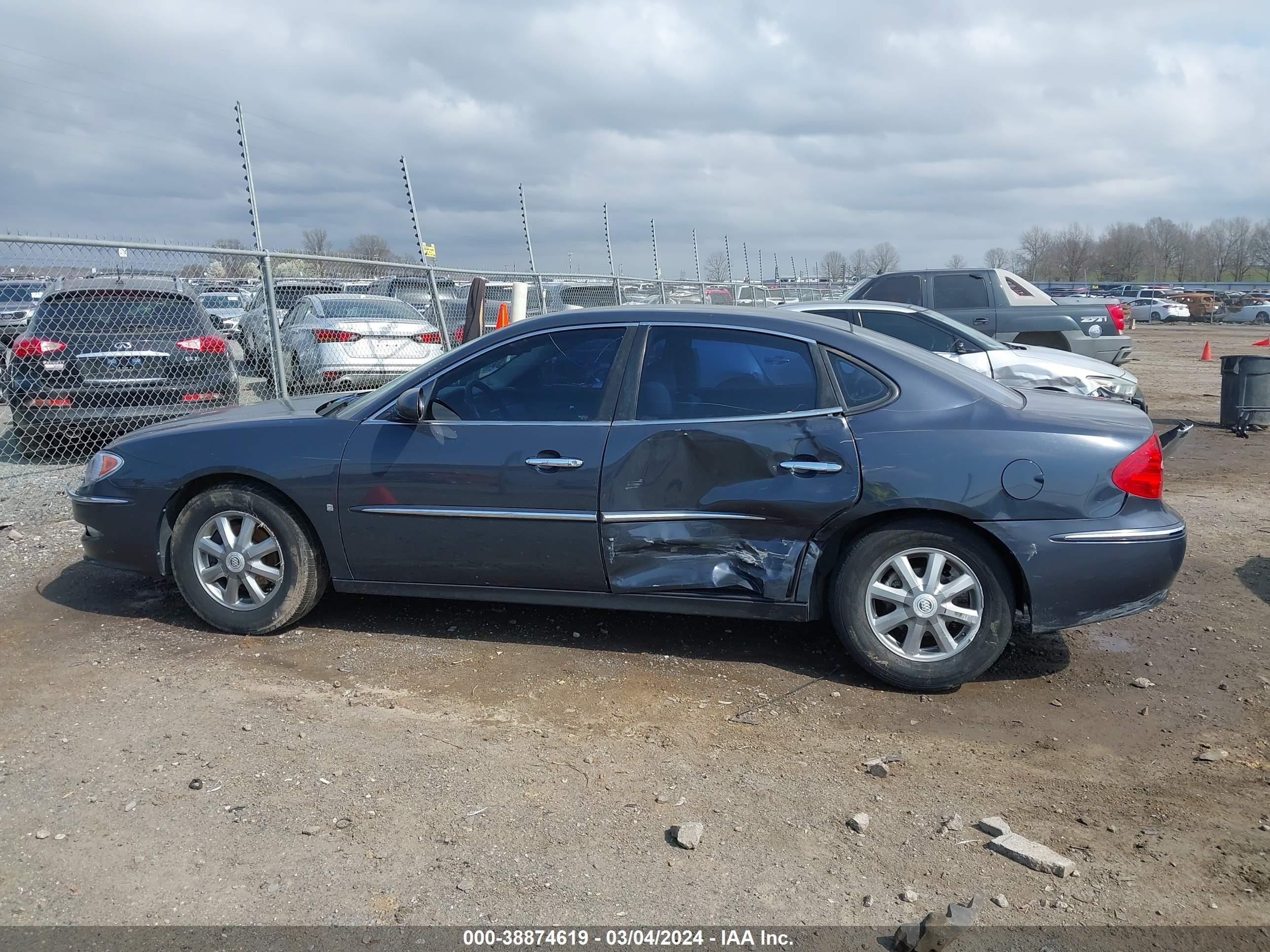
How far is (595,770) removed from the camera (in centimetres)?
363

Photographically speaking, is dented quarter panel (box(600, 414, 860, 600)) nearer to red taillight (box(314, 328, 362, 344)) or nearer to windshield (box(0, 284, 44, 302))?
red taillight (box(314, 328, 362, 344))

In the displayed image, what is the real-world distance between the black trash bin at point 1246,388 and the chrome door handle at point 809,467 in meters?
8.77

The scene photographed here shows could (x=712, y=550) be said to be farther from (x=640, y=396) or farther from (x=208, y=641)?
(x=208, y=641)

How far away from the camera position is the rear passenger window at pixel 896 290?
42.8 ft

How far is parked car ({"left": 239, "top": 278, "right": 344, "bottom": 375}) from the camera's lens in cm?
965

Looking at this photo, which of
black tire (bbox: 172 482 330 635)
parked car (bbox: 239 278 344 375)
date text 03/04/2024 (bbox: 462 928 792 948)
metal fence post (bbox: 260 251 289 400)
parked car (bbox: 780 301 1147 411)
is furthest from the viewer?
parked car (bbox: 239 278 344 375)

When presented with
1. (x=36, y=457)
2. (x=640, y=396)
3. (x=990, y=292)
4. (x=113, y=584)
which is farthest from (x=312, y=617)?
(x=990, y=292)

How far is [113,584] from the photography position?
586cm

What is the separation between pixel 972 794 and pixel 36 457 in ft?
26.9

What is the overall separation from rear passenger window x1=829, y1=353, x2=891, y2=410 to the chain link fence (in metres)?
3.29

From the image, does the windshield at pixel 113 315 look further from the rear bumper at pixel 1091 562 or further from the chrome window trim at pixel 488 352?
the rear bumper at pixel 1091 562

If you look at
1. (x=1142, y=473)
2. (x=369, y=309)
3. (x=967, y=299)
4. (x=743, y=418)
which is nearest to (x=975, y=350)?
(x=967, y=299)

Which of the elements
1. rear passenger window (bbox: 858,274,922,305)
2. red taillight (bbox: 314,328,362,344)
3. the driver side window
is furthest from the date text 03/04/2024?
rear passenger window (bbox: 858,274,922,305)

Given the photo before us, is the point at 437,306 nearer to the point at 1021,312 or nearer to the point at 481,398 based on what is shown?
the point at 481,398
